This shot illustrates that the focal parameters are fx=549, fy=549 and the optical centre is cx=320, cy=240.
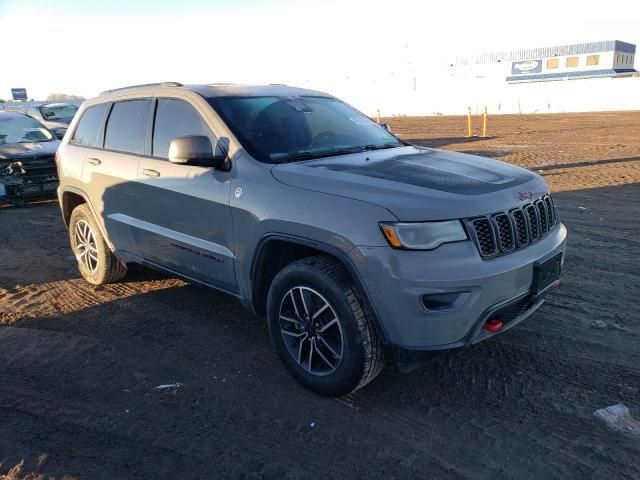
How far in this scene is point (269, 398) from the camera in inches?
136

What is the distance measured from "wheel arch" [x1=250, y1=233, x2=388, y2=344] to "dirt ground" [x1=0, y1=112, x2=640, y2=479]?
1.87ft

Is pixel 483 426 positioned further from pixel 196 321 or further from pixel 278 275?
pixel 196 321

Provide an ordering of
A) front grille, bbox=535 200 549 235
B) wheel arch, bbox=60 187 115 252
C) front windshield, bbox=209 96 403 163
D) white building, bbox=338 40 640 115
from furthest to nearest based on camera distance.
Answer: white building, bbox=338 40 640 115 < wheel arch, bbox=60 187 115 252 < front windshield, bbox=209 96 403 163 < front grille, bbox=535 200 549 235

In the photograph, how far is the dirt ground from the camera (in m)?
2.84

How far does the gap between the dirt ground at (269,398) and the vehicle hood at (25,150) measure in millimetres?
5617

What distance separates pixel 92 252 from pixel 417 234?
387 centimetres

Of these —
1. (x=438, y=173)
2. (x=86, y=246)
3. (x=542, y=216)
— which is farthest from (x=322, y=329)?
(x=86, y=246)

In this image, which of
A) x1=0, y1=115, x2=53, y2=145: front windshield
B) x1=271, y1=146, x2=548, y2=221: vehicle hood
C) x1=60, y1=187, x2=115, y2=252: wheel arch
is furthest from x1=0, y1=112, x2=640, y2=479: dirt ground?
x1=0, y1=115, x2=53, y2=145: front windshield

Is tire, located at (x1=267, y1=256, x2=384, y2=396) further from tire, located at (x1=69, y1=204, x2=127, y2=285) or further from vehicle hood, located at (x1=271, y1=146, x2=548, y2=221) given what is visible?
tire, located at (x1=69, y1=204, x2=127, y2=285)

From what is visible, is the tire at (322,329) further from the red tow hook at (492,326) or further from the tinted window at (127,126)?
the tinted window at (127,126)

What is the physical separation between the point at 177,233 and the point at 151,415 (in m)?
1.41

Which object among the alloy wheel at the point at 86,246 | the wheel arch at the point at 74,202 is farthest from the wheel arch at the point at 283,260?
the alloy wheel at the point at 86,246

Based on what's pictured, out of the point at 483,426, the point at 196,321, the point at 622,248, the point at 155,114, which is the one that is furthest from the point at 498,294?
the point at 622,248

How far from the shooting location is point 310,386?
136 inches
